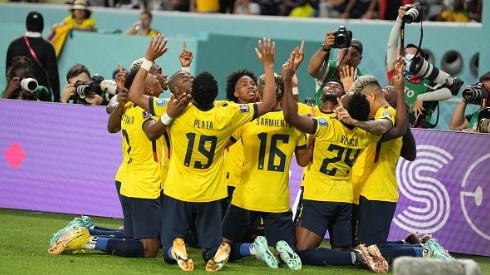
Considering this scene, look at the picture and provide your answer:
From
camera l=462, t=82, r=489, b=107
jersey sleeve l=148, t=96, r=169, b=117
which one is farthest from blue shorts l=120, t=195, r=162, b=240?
camera l=462, t=82, r=489, b=107

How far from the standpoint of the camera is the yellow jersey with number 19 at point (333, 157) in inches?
498

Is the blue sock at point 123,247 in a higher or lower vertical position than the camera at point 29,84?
lower

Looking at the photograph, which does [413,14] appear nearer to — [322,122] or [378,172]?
[378,172]

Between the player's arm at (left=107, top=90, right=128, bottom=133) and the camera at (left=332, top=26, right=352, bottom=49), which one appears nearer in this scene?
the player's arm at (left=107, top=90, right=128, bottom=133)

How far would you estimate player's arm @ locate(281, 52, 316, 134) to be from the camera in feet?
39.8

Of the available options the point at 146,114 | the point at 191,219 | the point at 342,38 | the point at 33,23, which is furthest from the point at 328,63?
the point at 33,23

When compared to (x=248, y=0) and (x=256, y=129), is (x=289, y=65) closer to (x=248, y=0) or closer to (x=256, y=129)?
(x=256, y=129)

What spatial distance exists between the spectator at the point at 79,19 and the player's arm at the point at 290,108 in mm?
10522

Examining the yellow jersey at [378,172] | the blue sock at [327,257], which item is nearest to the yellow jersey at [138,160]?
the blue sock at [327,257]

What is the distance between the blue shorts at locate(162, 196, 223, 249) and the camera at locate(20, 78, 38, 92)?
5.27 m

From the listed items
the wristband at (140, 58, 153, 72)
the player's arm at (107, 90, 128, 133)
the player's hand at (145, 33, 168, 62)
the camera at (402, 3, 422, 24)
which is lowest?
the player's arm at (107, 90, 128, 133)

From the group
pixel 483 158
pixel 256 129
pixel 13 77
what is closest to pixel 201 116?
pixel 256 129

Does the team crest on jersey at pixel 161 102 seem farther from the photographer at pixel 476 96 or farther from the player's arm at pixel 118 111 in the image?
the photographer at pixel 476 96

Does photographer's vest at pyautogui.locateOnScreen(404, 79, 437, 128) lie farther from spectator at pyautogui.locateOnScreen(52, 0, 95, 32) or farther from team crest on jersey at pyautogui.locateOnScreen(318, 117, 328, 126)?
spectator at pyautogui.locateOnScreen(52, 0, 95, 32)
